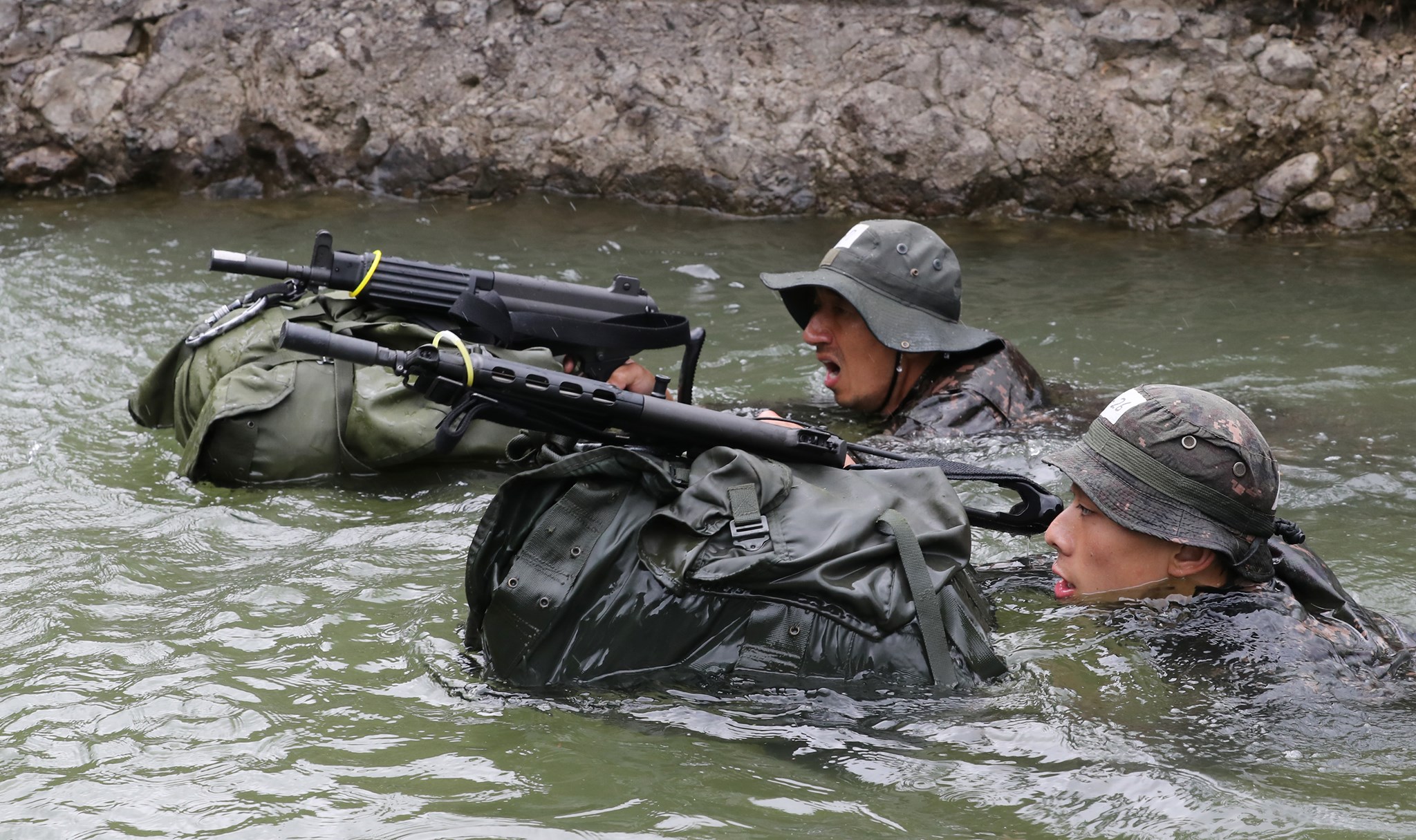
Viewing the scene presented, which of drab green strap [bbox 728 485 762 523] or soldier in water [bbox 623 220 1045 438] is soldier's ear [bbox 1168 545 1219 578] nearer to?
drab green strap [bbox 728 485 762 523]

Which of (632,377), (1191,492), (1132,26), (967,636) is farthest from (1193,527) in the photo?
(1132,26)

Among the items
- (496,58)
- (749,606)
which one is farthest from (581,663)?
(496,58)

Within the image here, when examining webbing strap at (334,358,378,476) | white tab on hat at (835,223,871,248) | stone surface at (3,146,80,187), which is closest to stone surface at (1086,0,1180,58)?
white tab on hat at (835,223,871,248)

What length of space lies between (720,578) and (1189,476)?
1199 mm

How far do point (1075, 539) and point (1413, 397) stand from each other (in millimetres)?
3208

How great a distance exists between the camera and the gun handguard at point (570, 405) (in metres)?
3.14

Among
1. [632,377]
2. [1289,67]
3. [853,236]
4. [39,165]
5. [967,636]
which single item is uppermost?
[1289,67]

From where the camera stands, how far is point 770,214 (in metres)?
9.20

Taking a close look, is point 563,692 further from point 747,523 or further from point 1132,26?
point 1132,26

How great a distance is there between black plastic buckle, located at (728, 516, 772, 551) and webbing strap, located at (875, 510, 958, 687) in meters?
0.30

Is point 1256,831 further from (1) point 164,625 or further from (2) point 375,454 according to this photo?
(2) point 375,454

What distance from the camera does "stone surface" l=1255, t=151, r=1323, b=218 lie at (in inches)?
335

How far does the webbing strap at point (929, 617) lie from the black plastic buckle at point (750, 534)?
0.30 m

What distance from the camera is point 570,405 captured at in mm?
3182
